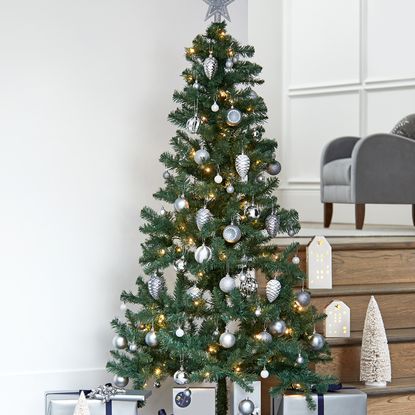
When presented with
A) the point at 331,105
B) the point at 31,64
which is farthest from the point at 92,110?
the point at 331,105

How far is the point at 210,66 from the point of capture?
3223mm

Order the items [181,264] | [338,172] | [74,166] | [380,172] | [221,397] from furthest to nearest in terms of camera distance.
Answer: [338,172], [380,172], [74,166], [221,397], [181,264]

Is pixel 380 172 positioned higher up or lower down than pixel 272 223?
higher up

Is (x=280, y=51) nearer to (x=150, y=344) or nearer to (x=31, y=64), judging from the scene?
(x=31, y=64)

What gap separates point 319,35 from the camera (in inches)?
287

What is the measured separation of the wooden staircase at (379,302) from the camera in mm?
3549

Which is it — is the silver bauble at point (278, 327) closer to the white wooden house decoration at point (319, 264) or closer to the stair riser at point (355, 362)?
the stair riser at point (355, 362)

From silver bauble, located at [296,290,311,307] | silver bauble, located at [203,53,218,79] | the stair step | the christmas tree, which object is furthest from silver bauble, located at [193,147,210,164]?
the stair step

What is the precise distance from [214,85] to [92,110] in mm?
636

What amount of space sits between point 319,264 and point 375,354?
507mm

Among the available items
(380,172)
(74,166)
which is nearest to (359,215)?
(380,172)

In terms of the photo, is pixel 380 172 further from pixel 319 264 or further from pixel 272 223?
pixel 272 223

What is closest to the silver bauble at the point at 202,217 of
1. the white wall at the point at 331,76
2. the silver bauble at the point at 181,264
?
the silver bauble at the point at 181,264

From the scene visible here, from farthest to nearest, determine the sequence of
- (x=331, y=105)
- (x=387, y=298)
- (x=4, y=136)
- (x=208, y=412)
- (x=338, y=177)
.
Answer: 1. (x=331, y=105)
2. (x=338, y=177)
3. (x=387, y=298)
4. (x=4, y=136)
5. (x=208, y=412)
